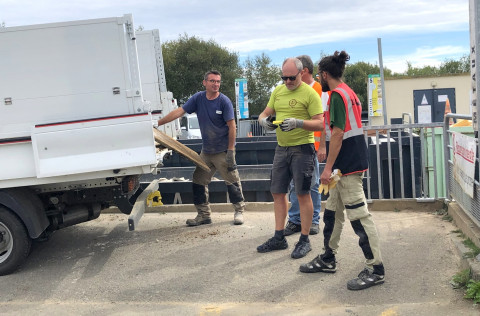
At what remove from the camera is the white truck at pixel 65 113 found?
5059mm

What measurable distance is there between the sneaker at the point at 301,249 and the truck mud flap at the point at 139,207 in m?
1.76

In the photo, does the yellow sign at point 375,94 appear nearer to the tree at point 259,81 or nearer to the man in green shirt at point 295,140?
the man in green shirt at point 295,140

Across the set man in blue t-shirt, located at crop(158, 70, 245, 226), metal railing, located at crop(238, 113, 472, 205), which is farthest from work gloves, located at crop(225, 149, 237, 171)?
metal railing, located at crop(238, 113, 472, 205)

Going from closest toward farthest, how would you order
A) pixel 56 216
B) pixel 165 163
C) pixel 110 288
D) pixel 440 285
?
pixel 440 285 → pixel 110 288 → pixel 56 216 → pixel 165 163

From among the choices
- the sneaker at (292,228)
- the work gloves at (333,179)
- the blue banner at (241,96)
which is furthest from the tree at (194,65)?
the work gloves at (333,179)

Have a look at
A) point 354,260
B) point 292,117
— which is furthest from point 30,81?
point 354,260

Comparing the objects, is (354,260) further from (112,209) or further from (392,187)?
(112,209)

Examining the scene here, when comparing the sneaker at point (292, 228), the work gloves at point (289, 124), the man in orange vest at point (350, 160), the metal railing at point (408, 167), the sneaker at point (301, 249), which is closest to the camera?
the man in orange vest at point (350, 160)

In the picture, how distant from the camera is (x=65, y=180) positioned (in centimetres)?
520

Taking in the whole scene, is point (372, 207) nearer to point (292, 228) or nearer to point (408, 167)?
point (408, 167)

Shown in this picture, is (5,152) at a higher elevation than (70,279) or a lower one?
higher

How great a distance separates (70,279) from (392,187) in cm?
462

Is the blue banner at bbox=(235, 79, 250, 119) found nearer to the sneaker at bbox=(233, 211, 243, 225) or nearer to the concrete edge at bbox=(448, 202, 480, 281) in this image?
the sneaker at bbox=(233, 211, 243, 225)

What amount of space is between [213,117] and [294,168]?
1.73 meters
